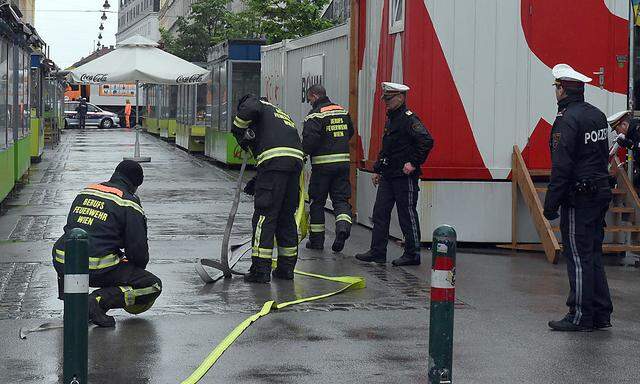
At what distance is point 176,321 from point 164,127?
1605 inches

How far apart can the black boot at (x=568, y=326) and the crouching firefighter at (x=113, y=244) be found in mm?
2939

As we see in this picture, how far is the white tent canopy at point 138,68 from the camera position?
2939 cm

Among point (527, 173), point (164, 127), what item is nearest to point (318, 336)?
point (527, 173)

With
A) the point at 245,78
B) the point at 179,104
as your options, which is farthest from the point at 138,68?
the point at 179,104

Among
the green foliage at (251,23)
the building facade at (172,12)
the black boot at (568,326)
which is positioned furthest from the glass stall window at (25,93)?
the building facade at (172,12)

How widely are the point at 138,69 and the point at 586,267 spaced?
2229 cm

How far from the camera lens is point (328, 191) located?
12844mm

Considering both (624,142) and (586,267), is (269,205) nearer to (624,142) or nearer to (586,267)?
(586,267)

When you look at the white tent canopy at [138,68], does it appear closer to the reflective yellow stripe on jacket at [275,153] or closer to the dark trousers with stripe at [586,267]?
the reflective yellow stripe on jacket at [275,153]

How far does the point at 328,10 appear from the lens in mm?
37812

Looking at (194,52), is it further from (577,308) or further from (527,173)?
(577,308)

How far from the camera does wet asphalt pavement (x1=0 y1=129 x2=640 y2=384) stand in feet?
23.2

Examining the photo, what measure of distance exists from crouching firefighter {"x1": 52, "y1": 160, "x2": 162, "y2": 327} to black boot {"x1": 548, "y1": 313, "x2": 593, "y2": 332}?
294cm

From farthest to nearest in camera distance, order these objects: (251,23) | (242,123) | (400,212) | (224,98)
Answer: (251,23)
(224,98)
(400,212)
(242,123)
